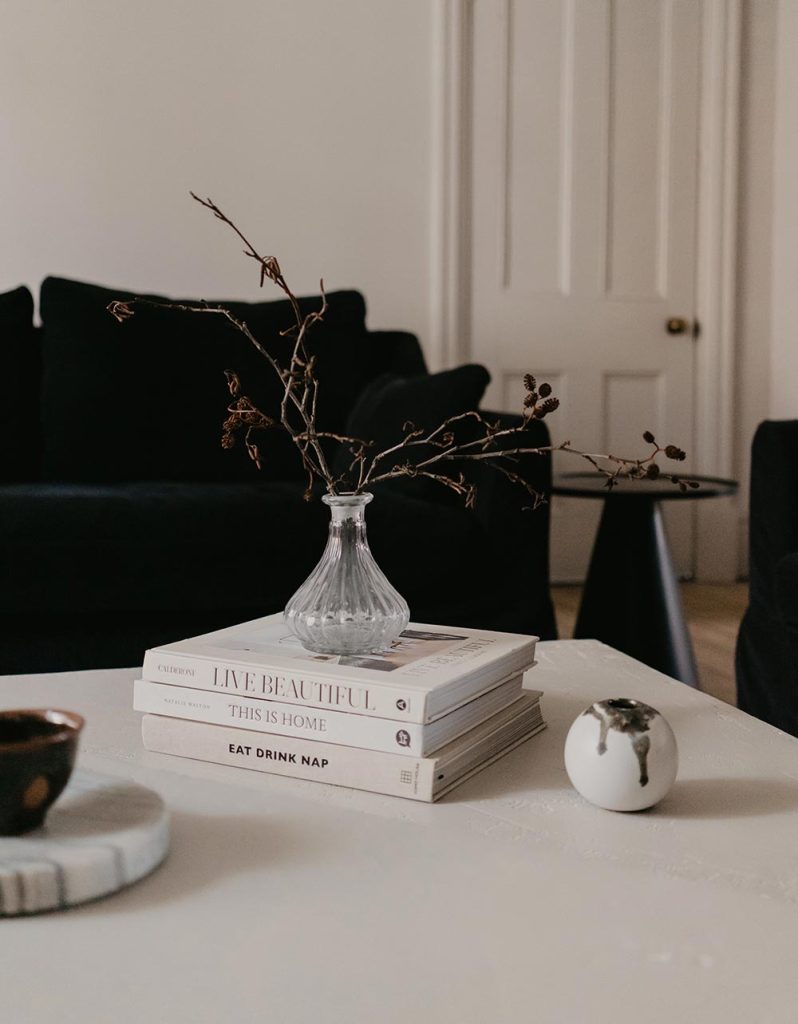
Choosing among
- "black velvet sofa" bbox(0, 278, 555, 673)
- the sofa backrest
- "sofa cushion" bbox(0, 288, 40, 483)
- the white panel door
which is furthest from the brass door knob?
"sofa cushion" bbox(0, 288, 40, 483)

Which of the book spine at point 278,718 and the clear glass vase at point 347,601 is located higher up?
the clear glass vase at point 347,601

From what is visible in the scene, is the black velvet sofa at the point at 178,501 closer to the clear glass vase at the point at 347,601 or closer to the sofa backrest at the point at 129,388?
the sofa backrest at the point at 129,388

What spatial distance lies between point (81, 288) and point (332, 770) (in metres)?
1.92

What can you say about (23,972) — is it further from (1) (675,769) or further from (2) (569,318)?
(2) (569,318)

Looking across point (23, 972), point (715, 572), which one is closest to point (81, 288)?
point (23, 972)

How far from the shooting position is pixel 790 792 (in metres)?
0.78

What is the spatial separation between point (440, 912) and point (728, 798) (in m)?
0.28

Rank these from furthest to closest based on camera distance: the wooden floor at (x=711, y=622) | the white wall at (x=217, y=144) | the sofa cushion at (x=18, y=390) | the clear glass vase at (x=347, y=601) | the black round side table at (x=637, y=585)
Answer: the white wall at (x=217, y=144) < the wooden floor at (x=711, y=622) < the sofa cushion at (x=18, y=390) < the black round side table at (x=637, y=585) < the clear glass vase at (x=347, y=601)

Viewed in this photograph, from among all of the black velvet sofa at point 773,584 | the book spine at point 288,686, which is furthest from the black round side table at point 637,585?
the book spine at point 288,686

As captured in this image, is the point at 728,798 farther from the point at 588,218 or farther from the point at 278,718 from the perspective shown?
the point at 588,218

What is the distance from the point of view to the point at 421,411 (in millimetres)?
2115

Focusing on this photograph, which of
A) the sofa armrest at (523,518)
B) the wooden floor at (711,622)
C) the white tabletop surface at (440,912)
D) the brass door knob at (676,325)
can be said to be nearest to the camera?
the white tabletop surface at (440,912)

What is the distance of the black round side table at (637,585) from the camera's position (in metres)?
2.18

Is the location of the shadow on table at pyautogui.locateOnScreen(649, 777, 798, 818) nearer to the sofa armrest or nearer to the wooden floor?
the sofa armrest
